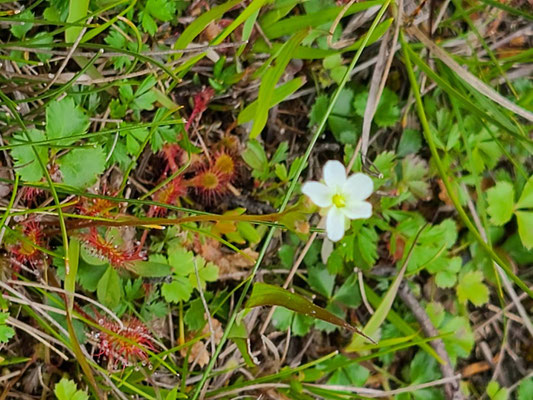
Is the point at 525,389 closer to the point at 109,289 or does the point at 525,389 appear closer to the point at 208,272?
the point at 208,272

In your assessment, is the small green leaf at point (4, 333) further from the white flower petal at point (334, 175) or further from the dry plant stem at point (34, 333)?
the white flower petal at point (334, 175)

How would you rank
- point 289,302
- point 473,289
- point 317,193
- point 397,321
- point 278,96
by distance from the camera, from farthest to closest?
point 473,289, point 397,321, point 278,96, point 289,302, point 317,193

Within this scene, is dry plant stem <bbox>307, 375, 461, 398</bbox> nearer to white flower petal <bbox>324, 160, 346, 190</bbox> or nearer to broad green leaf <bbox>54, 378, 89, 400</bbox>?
broad green leaf <bbox>54, 378, 89, 400</bbox>

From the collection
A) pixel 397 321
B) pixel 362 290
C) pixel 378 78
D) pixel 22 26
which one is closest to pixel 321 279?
pixel 362 290

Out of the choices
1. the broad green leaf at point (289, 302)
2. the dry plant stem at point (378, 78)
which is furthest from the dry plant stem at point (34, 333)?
the dry plant stem at point (378, 78)

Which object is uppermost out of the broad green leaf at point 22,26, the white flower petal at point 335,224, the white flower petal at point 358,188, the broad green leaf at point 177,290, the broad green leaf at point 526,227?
the broad green leaf at point 22,26

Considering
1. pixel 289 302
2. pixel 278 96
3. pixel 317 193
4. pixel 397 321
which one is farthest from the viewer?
pixel 397 321

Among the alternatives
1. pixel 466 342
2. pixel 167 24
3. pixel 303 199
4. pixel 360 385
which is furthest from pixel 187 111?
pixel 466 342
